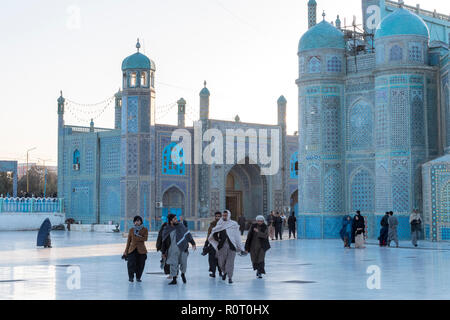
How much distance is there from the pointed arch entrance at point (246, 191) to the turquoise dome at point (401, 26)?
18545mm

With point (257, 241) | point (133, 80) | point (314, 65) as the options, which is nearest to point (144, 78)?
point (133, 80)

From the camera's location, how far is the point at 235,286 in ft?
36.2

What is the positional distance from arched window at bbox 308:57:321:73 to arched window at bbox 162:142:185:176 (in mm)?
13186

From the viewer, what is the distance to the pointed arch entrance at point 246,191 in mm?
43594

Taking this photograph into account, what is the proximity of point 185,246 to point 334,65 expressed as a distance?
17225 millimetres

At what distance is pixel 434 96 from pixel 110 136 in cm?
2032

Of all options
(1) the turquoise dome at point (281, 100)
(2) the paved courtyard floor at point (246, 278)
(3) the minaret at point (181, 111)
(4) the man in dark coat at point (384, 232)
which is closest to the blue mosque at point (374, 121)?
(4) the man in dark coat at point (384, 232)

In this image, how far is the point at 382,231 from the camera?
73.3 feet

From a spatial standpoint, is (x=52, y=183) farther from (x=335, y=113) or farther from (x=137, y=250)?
(x=137, y=250)

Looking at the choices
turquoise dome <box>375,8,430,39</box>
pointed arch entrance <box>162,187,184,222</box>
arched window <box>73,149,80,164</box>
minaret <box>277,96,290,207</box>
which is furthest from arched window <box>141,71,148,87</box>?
turquoise dome <box>375,8,430,39</box>

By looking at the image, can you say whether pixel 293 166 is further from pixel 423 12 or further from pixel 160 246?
pixel 160 246

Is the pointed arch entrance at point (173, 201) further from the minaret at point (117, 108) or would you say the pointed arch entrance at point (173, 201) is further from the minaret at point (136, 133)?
the minaret at point (117, 108)

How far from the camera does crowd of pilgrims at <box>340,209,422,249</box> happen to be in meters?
21.4
